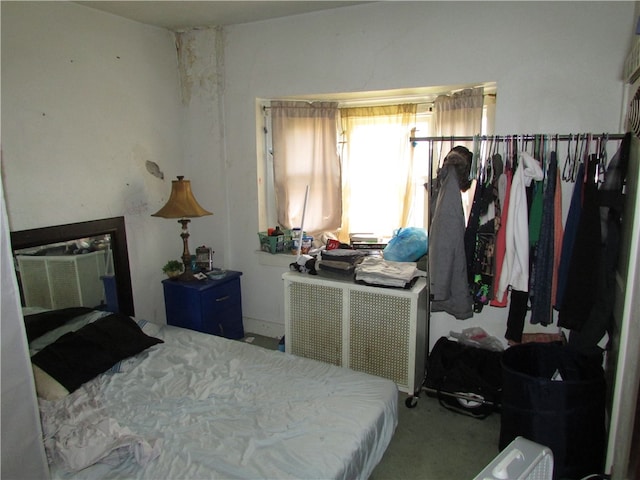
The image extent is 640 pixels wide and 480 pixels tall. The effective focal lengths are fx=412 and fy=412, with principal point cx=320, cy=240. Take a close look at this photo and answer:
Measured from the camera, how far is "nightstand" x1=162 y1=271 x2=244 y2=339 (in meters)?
3.10

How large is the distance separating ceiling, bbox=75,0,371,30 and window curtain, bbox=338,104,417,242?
83cm

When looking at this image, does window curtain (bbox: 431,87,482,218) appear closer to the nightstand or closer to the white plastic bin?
the nightstand

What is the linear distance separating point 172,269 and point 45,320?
97cm

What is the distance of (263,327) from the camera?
3615 mm

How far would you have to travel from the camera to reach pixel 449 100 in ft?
9.58

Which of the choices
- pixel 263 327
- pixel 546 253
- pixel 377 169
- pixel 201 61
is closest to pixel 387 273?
pixel 546 253

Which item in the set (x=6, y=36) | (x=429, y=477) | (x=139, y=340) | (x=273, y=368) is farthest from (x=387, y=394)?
(x=6, y=36)

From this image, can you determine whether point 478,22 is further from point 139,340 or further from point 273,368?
point 139,340

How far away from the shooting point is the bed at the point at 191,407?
5.16 ft

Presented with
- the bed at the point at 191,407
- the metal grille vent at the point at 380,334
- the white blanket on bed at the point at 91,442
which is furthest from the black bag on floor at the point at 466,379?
the white blanket on bed at the point at 91,442

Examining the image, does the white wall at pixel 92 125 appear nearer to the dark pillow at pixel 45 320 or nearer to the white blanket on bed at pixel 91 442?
the dark pillow at pixel 45 320

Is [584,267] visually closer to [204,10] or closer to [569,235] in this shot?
[569,235]

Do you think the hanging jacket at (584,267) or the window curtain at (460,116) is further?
the window curtain at (460,116)

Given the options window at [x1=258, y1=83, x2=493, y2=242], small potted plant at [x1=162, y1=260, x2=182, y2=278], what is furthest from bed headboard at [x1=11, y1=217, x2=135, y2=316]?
window at [x1=258, y1=83, x2=493, y2=242]
